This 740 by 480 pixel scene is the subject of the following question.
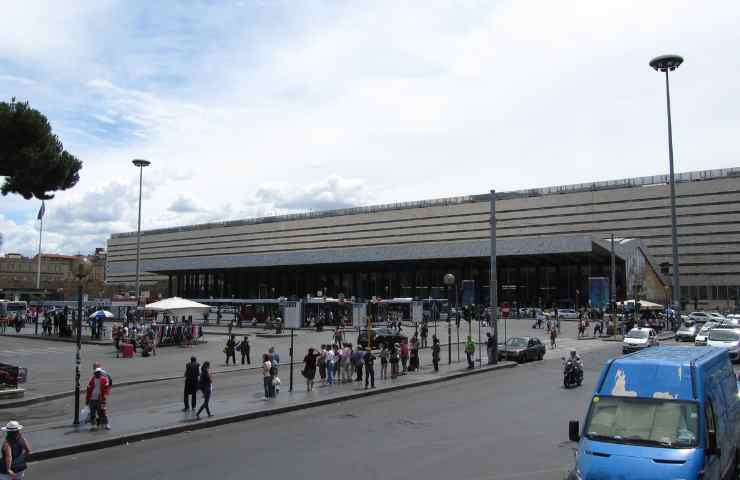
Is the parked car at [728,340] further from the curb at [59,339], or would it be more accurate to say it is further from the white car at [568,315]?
the white car at [568,315]

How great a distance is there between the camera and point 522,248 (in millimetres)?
78562

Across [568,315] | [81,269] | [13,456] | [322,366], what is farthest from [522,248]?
[13,456]

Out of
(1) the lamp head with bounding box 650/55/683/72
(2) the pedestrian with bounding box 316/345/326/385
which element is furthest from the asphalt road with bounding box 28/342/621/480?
(1) the lamp head with bounding box 650/55/683/72

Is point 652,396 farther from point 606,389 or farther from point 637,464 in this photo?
point 637,464

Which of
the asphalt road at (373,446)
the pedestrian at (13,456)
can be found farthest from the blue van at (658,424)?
the pedestrian at (13,456)

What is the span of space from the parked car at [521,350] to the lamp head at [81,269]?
21456 millimetres

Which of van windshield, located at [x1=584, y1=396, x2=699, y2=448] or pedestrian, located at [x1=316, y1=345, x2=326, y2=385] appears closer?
van windshield, located at [x1=584, y1=396, x2=699, y2=448]

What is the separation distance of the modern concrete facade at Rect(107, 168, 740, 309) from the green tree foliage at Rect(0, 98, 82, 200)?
61.5 metres

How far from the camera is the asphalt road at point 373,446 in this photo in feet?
36.1

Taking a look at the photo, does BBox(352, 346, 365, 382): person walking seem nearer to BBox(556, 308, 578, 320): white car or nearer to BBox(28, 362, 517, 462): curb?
BBox(28, 362, 517, 462): curb

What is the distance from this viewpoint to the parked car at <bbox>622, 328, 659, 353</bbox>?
34625 mm

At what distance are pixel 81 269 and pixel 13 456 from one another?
9.73m

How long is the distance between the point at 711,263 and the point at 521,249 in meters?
45.6

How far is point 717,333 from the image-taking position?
30.2m
